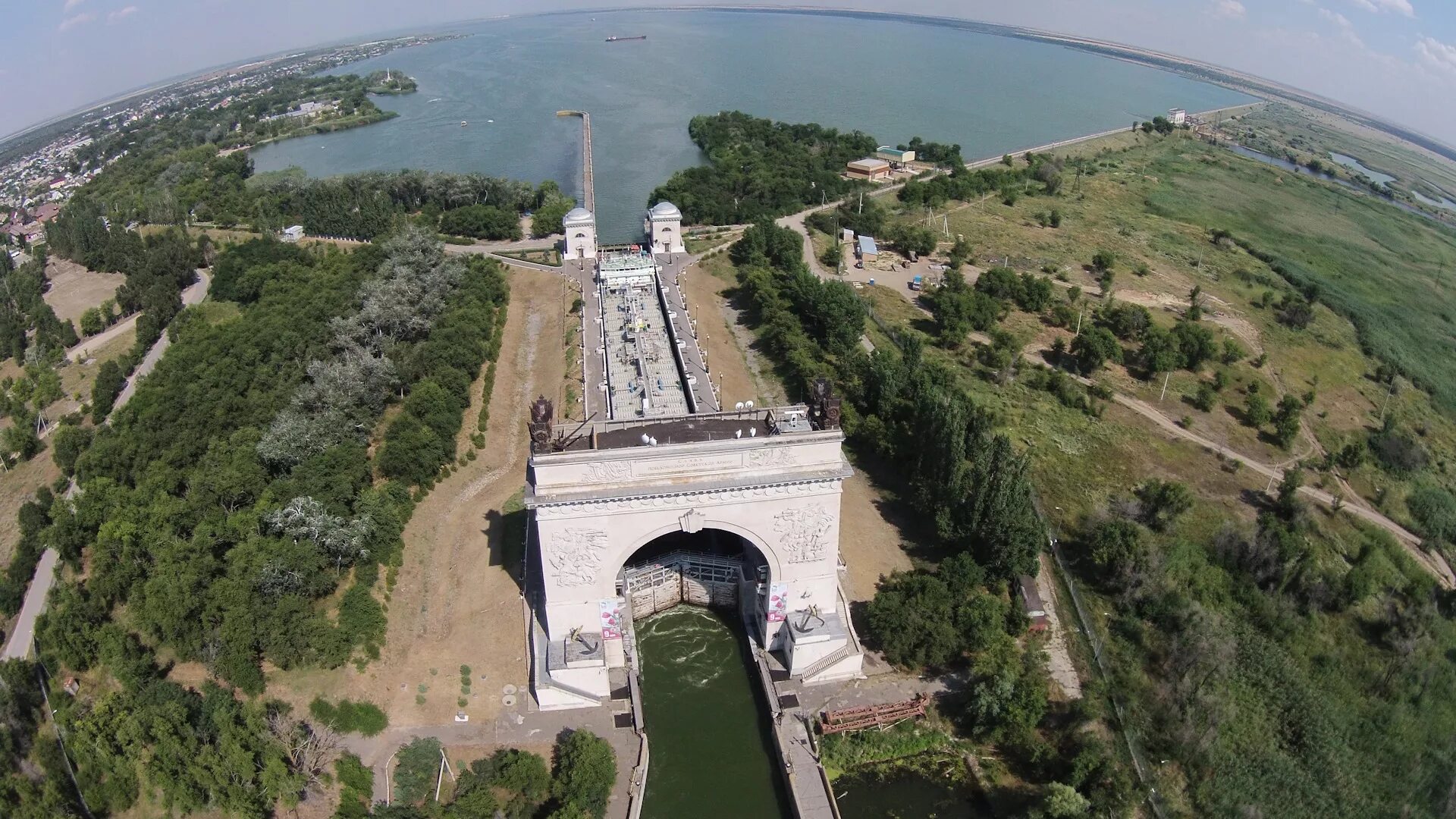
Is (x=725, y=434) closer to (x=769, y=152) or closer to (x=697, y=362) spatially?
(x=697, y=362)

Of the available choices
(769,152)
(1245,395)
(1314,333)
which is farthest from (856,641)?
(769,152)

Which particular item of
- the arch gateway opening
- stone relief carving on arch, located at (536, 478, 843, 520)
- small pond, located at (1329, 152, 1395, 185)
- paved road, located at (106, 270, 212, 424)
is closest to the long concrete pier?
paved road, located at (106, 270, 212, 424)

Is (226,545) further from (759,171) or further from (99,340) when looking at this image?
(759,171)

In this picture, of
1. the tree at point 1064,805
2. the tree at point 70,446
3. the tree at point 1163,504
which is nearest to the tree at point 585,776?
the tree at point 1064,805

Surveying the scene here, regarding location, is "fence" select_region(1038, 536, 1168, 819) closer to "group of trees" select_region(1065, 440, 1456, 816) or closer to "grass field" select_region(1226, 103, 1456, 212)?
"group of trees" select_region(1065, 440, 1456, 816)

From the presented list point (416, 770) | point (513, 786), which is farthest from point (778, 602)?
point (416, 770)

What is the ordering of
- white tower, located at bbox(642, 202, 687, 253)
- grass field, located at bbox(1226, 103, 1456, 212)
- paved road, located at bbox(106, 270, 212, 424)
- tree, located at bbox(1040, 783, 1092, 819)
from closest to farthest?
1. tree, located at bbox(1040, 783, 1092, 819)
2. paved road, located at bbox(106, 270, 212, 424)
3. white tower, located at bbox(642, 202, 687, 253)
4. grass field, located at bbox(1226, 103, 1456, 212)
